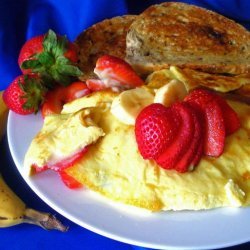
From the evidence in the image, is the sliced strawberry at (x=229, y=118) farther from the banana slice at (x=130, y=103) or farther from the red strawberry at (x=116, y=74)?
the red strawberry at (x=116, y=74)

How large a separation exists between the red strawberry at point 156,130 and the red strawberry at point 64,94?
1.72ft

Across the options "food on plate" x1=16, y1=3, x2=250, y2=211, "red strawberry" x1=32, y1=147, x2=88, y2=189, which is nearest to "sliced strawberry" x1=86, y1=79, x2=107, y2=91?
"food on plate" x1=16, y1=3, x2=250, y2=211

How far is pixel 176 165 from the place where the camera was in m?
1.55

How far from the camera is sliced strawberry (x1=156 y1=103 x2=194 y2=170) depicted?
60.2 inches

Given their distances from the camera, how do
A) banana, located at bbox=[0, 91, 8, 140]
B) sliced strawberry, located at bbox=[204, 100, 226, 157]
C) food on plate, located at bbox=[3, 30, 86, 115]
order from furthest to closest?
banana, located at bbox=[0, 91, 8, 140], food on plate, located at bbox=[3, 30, 86, 115], sliced strawberry, located at bbox=[204, 100, 226, 157]

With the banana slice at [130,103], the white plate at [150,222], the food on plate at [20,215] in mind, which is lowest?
the food on plate at [20,215]

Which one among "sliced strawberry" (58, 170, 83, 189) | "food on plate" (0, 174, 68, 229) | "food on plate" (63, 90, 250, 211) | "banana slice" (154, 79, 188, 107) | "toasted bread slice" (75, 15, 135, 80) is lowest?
"food on plate" (0, 174, 68, 229)

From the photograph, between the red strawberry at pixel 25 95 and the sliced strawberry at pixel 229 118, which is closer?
the sliced strawberry at pixel 229 118

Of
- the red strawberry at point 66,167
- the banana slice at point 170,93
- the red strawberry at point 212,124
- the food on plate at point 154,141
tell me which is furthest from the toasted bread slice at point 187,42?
the red strawberry at point 66,167

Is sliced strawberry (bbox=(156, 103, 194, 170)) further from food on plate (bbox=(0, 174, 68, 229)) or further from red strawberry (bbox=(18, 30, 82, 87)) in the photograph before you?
red strawberry (bbox=(18, 30, 82, 87))

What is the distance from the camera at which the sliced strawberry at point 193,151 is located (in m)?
1.54

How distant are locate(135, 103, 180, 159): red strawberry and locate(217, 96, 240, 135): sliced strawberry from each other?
20 centimetres

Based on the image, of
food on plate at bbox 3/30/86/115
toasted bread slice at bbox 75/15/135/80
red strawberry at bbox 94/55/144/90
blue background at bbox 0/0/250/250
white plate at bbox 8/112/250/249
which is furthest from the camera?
blue background at bbox 0/0/250/250

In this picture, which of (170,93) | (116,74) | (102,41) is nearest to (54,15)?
(102,41)
